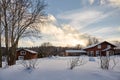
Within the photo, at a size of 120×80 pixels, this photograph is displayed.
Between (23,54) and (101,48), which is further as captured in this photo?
(23,54)

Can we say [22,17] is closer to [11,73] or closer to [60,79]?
[11,73]

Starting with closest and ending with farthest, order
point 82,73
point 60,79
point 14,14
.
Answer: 1. point 60,79
2. point 82,73
3. point 14,14

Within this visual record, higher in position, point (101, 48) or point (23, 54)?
A: point (101, 48)

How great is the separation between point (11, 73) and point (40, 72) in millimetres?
1867

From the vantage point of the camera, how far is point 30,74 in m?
11.6

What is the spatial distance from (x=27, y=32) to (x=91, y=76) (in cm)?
1767

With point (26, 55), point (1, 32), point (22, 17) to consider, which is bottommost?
point (26, 55)

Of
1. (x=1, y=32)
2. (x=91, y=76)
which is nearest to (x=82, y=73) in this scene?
(x=91, y=76)

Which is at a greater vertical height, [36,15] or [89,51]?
[36,15]

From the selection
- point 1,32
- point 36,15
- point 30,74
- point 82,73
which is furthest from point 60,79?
point 36,15

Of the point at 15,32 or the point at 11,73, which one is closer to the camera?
the point at 11,73

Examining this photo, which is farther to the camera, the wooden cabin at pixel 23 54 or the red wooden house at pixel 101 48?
the wooden cabin at pixel 23 54

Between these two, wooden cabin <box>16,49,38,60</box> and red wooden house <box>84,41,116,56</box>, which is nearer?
red wooden house <box>84,41,116,56</box>

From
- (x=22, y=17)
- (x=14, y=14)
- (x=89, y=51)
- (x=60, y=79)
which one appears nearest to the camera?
(x=60, y=79)
